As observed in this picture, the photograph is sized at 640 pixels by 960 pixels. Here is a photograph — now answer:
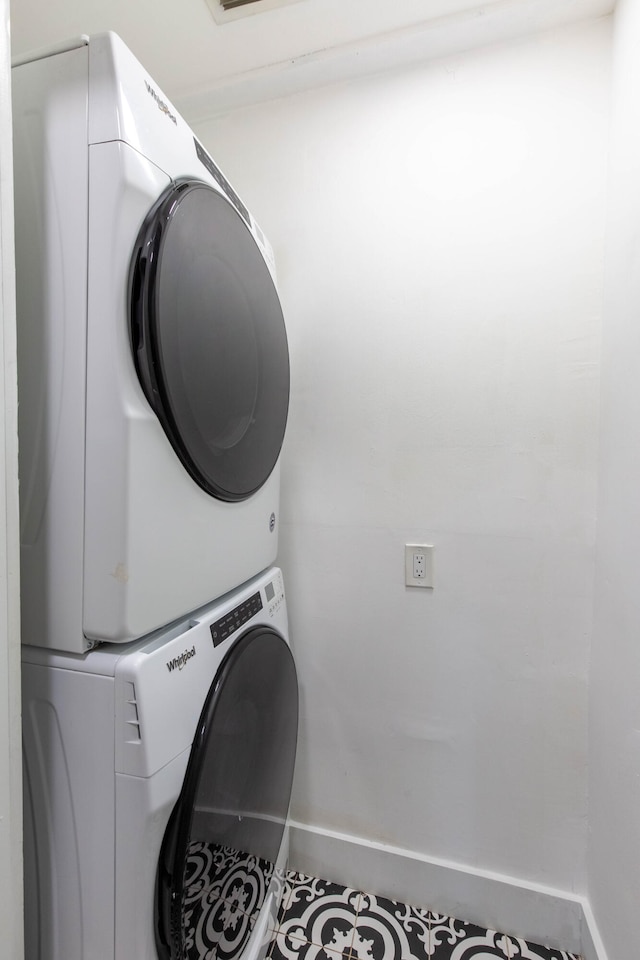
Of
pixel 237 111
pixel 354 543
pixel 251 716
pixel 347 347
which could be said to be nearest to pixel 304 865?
pixel 251 716

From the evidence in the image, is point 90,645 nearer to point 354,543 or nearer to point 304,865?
point 354,543

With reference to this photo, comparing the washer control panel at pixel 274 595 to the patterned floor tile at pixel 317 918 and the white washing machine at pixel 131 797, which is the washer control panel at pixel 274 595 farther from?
the patterned floor tile at pixel 317 918

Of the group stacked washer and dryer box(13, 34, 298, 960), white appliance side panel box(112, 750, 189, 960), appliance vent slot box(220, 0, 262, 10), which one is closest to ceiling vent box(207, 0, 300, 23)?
appliance vent slot box(220, 0, 262, 10)

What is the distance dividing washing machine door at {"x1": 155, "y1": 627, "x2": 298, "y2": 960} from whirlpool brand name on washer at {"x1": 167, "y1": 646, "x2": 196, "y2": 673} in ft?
0.26

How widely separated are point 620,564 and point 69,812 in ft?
3.54

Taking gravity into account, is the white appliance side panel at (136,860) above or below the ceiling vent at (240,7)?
below

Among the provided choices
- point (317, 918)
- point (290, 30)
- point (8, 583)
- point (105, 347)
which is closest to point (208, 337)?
point (105, 347)

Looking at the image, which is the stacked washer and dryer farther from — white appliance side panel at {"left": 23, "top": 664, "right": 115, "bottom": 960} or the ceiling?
the ceiling

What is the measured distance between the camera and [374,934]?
1.11 metres

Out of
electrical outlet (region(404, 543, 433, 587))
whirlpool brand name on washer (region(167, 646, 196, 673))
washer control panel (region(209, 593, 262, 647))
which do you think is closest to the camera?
whirlpool brand name on washer (region(167, 646, 196, 673))

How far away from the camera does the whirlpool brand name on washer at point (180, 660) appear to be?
0.64 meters

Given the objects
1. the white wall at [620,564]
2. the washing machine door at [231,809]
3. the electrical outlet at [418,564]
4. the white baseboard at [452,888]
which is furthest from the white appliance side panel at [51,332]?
the white baseboard at [452,888]

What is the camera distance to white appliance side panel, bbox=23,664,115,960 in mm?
595

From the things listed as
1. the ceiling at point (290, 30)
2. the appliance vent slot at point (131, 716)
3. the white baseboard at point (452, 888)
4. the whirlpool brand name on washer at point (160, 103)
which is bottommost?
the white baseboard at point (452, 888)
